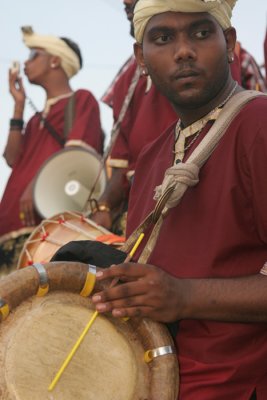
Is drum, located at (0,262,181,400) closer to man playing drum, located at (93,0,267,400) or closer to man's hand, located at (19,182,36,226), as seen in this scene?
man playing drum, located at (93,0,267,400)

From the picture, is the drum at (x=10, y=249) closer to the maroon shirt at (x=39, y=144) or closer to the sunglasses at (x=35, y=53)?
the maroon shirt at (x=39, y=144)

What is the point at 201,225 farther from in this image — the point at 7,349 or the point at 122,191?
the point at 122,191

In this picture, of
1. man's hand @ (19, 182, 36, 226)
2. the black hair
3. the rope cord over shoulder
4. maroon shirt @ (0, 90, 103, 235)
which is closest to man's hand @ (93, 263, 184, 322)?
the rope cord over shoulder

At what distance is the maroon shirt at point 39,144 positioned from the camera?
23.8ft

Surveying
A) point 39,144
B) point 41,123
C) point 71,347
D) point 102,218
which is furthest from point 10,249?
point 71,347

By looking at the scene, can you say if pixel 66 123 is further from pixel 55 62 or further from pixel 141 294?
pixel 141 294

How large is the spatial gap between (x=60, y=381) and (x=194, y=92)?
1041 mm

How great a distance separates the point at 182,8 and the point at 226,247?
830mm

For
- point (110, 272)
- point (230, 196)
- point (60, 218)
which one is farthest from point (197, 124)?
point (60, 218)

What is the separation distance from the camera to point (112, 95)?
6.50 m

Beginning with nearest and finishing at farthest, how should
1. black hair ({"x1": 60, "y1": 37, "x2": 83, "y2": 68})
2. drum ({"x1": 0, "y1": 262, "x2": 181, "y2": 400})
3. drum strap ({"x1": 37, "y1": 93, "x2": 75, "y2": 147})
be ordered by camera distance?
drum ({"x1": 0, "y1": 262, "x2": 181, "y2": 400}), drum strap ({"x1": 37, "y1": 93, "x2": 75, "y2": 147}), black hair ({"x1": 60, "y1": 37, "x2": 83, "y2": 68})

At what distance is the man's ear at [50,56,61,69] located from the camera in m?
8.05

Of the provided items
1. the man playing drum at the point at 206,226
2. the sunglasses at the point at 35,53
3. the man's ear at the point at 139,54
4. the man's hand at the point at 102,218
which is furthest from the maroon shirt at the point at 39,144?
the man playing drum at the point at 206,226

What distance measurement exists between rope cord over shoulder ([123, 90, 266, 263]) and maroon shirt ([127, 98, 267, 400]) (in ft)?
0.09
